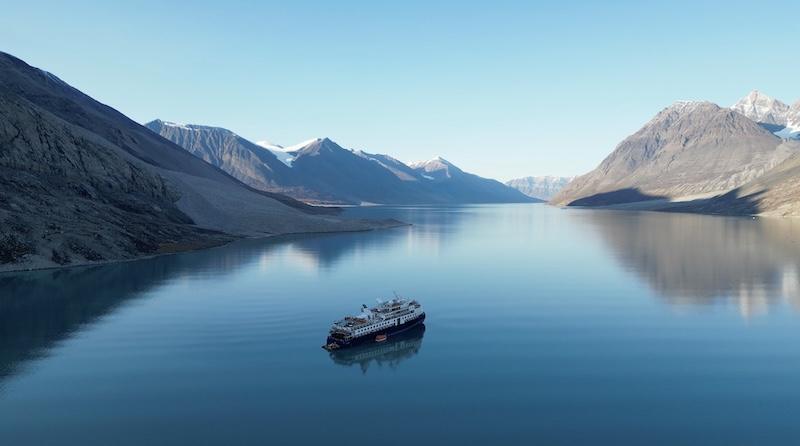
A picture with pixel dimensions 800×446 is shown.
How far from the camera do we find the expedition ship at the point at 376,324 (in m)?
54.0

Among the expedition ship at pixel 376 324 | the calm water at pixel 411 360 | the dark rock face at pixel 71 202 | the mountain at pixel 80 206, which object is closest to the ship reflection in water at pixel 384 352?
the calm water at pixel 411 360

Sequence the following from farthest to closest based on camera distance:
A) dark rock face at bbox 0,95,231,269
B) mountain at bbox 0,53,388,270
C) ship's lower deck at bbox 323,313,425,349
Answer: mountain at bbox 0,53,388,270
dark rock face at bbox 0,95,231,269
ship's lower deck at bbox 323,313,425,349

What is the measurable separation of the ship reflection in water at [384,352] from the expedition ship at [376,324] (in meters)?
0.65

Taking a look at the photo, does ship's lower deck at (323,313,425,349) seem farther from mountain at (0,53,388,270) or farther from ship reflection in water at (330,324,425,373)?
mountain at (0,53,388,270)

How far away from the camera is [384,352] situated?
54312 millimetres

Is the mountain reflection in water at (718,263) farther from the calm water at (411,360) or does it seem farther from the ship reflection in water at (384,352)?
the ship reflection in water at (384,352)

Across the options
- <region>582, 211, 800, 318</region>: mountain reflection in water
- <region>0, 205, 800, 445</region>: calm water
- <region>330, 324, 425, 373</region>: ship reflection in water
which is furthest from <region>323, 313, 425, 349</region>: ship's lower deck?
<region>582, 211, 800, 318</region>: mountain reflection in water

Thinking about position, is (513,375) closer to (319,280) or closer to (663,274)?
(319,280)

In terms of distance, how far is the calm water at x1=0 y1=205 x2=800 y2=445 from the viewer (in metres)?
35.7

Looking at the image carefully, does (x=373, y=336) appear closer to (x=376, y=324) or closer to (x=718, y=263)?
(x=376, y=324)

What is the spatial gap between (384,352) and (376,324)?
4868mm

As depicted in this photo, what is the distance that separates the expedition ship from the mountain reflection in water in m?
34.9

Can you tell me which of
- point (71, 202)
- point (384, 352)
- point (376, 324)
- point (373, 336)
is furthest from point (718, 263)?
point (71, 202)

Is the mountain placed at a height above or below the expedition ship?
above
